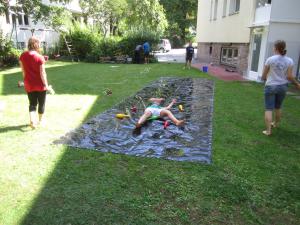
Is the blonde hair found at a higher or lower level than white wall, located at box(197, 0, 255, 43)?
lower

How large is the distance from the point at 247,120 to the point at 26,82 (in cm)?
470

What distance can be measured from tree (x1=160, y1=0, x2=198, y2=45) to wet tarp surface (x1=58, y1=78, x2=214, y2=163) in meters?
42.9

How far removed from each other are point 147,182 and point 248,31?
12.2 m

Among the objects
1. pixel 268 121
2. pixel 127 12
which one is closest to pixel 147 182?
pixel 268 121

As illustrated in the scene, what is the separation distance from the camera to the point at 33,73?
17.6 ft

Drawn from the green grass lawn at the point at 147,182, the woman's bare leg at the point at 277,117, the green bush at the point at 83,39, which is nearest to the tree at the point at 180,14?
the green bush at the point at 83,39

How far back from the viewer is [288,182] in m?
3.87

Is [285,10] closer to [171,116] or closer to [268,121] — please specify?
[268,121]

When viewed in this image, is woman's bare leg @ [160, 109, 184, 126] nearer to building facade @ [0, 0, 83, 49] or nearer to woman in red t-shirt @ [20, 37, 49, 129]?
woman in red t-shirt @ [20, 37, 49, 129]

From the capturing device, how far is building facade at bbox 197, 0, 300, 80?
11.5 metres

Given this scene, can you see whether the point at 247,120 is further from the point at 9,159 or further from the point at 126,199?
the point at 9,159

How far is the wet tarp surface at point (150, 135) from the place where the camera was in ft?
15.5

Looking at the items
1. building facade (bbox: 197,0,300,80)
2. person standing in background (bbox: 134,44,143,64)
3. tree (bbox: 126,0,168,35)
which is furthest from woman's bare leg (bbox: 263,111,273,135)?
tree (bbox: 126,0,168,35)

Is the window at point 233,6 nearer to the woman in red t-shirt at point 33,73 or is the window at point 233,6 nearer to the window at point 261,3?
the window at point 261,3
